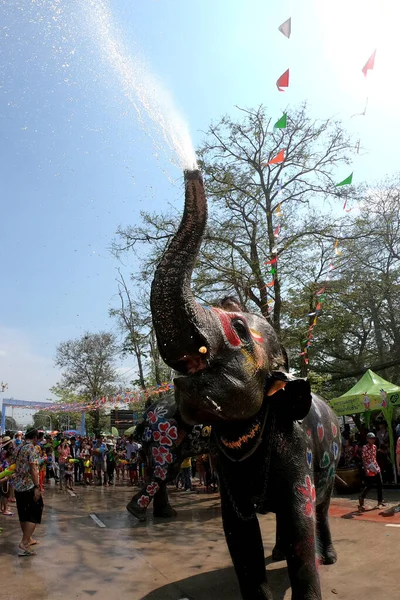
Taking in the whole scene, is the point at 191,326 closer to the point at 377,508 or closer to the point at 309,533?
the point at 309,533

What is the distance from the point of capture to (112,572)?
516 cm

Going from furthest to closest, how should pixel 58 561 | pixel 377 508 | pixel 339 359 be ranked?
pixel 339 359
pixel 377 508
pixel 58 561

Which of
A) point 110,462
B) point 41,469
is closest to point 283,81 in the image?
point 41,469

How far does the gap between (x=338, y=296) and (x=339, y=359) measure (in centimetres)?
1281

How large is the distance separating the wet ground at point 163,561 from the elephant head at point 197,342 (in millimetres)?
2475

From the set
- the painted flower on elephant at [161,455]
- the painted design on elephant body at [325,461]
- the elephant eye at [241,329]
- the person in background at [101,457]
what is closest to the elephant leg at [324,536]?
the painted design on elephant body at [325,461]

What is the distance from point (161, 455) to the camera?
8031mm

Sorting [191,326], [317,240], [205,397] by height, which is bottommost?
[205,397]

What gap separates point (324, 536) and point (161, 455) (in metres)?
3.65

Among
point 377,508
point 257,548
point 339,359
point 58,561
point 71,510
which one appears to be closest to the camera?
point 257,548

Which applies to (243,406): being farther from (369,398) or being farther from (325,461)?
(369,398)

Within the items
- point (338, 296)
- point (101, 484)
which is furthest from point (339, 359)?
point (101, 484)

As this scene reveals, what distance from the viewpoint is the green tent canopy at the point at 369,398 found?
465 inches

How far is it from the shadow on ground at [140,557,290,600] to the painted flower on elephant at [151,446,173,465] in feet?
10.5
